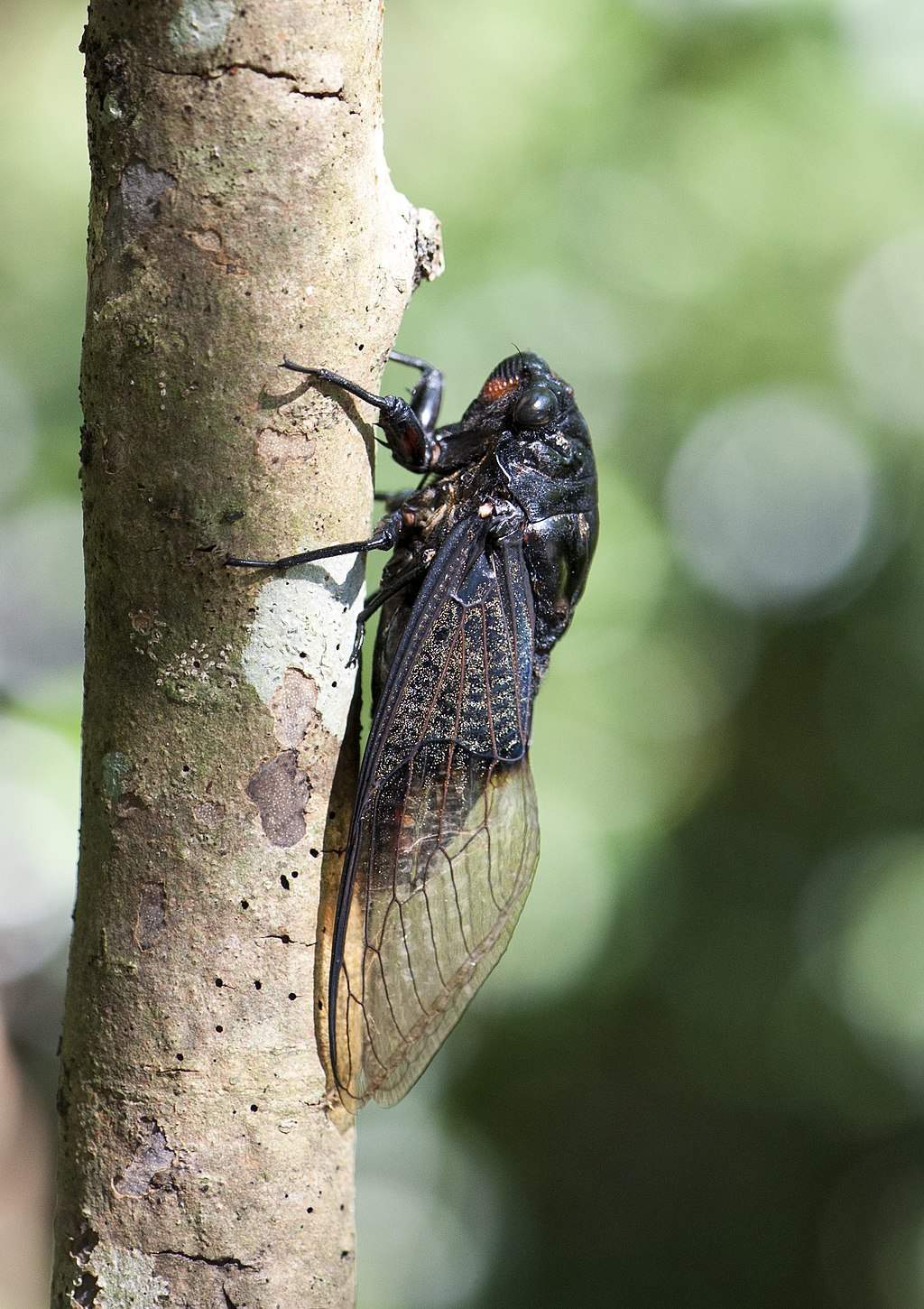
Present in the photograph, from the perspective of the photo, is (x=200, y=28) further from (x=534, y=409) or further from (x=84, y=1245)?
(x=84, y=1245)

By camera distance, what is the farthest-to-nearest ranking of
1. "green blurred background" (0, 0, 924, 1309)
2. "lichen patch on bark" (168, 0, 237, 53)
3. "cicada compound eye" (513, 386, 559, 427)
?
"green blurred background" (0, 0, 924, 1309), "cicada compound eye" (513, 386, 559, 427), "lichen patch on bark" (168, 0, 237, 53)

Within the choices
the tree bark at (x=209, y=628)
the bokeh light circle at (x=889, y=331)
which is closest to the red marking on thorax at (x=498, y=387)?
the tree bark at (x=209, y=628)

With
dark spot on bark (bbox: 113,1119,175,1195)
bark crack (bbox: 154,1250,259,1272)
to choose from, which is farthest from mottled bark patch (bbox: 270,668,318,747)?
bark crack (bbox: 154,1250,259,1272)

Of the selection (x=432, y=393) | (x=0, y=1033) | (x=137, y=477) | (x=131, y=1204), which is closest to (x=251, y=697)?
(x=137, y=477)

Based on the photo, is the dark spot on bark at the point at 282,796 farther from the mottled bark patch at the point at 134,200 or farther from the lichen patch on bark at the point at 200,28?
the lichen patch on bark at the point at 200,28

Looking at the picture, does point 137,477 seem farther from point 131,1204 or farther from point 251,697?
point 131,1204

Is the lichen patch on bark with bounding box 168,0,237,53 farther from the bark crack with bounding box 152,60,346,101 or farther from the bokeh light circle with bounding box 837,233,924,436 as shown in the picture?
the bokeh light circle with bounding box 837,233,924,436
